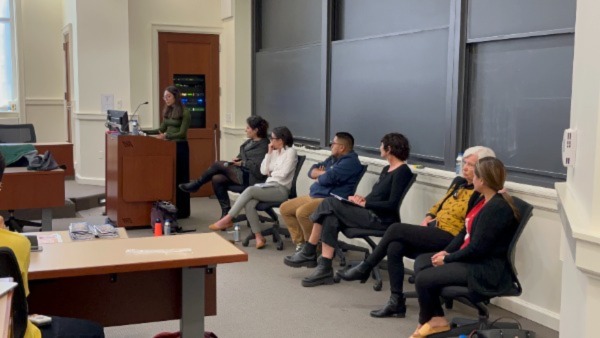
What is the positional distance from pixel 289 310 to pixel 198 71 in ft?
18.1

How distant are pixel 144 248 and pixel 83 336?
1.77 feet

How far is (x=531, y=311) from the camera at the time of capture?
14.5 feet

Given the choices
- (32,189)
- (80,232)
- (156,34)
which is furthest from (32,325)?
(156,34)

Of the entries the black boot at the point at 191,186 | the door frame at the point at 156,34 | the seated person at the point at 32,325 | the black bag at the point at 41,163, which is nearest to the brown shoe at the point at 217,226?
the black boot at the point at 191,186

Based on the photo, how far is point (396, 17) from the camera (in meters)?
5.90

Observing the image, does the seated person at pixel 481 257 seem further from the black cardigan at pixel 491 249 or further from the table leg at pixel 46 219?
the table leg at pixel 46 219

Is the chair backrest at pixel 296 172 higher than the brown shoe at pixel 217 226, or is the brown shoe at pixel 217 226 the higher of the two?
the chair backrest at pixel 296 172

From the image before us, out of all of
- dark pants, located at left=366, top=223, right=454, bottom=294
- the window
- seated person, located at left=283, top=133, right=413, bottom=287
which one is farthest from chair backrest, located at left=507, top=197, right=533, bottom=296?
the window

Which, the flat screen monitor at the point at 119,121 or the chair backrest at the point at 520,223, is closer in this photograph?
the chair backrest at the point at 520,223

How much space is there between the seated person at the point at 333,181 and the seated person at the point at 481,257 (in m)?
1.79

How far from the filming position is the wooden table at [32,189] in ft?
20.4

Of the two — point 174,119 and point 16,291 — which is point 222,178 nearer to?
point 174,119

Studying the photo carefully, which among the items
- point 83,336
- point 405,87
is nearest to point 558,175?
point 405,87

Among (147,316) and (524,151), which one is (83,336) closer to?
(147,316)
